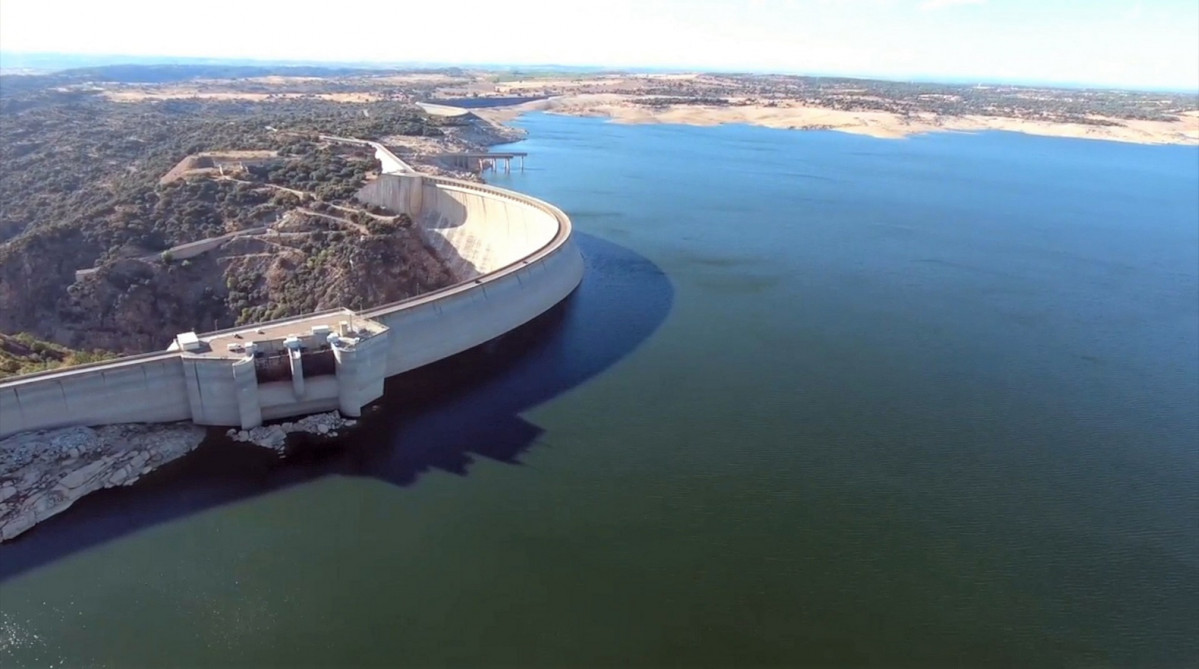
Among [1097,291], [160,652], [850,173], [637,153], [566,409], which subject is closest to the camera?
[160,652]

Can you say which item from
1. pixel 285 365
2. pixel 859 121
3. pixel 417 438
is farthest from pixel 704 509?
pixel 859 121

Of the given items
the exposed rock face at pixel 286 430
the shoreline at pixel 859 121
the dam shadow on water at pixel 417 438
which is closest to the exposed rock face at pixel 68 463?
the dam shadow on water at pixel 417 438

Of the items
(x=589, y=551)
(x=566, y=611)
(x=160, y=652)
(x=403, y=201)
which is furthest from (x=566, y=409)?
(x=403, y=201)

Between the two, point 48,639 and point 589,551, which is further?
point 589,551

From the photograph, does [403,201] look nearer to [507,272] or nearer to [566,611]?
[507,272]

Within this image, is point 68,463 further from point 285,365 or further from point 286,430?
point 285,365

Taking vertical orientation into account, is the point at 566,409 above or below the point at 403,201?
below

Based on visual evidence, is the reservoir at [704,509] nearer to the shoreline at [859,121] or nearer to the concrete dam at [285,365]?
the concrete dam at [285,365]
